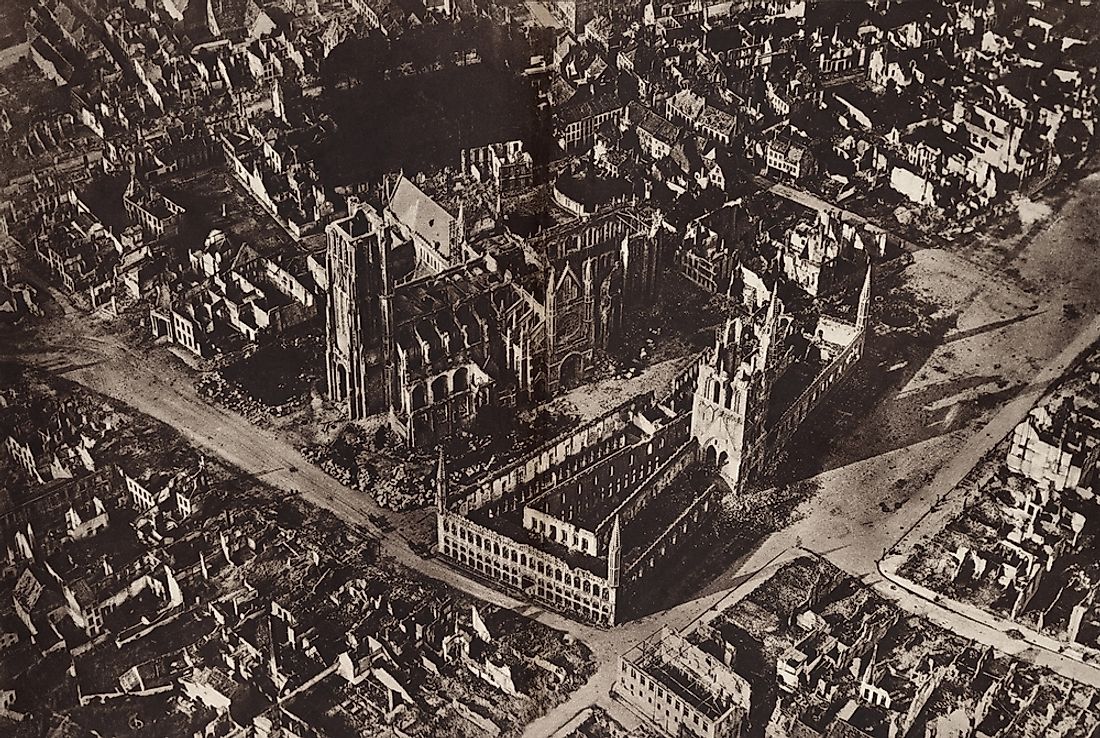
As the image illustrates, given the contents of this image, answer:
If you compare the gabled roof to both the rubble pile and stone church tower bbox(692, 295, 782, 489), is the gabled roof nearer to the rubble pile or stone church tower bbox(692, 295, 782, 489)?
the rubble pile

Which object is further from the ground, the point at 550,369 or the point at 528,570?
the point at 550,369

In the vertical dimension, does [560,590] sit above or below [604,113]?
below

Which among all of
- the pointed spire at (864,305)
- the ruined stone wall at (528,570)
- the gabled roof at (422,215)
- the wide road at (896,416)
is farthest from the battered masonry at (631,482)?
the gabled roof at (422,215)

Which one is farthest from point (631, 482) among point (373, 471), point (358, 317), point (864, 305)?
point (864, 305)

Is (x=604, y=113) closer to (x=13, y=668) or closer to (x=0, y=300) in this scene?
(x=0, y=300)

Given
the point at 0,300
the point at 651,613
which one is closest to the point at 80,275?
the point at 0,300

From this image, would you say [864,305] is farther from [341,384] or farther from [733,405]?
[341,384]

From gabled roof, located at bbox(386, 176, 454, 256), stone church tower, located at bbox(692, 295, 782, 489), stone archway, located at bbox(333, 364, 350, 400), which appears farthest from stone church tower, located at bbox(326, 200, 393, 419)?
stone church tower, located at bbox(692, 295, 782, 489)
